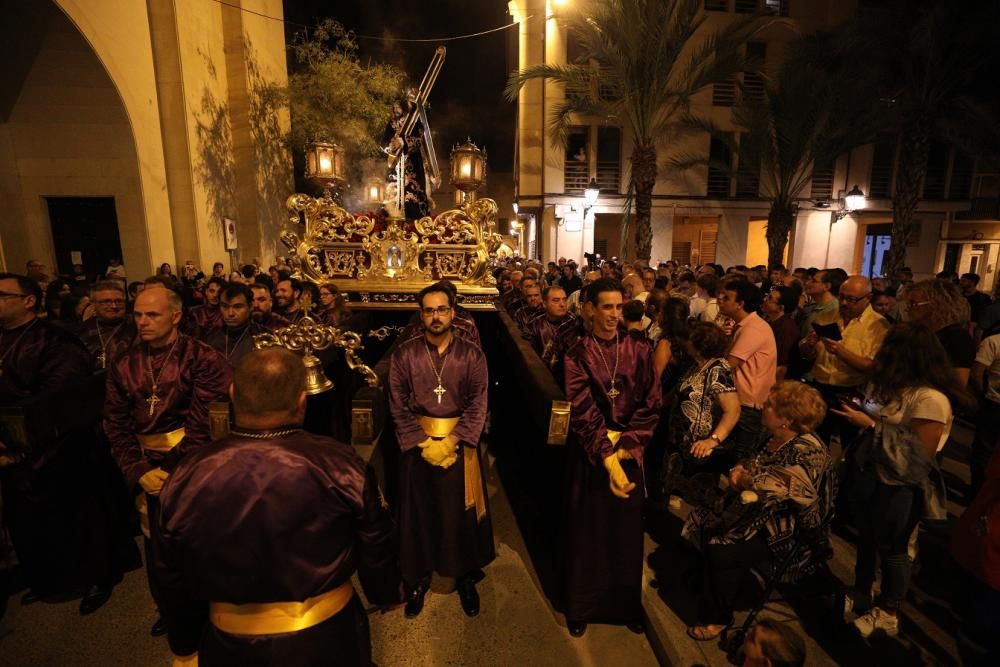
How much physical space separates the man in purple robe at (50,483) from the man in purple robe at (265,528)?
7.49 ft

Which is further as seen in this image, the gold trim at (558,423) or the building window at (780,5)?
the building window at (780,5)

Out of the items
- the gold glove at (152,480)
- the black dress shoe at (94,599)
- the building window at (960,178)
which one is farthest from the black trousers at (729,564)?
the building window at (960,178)

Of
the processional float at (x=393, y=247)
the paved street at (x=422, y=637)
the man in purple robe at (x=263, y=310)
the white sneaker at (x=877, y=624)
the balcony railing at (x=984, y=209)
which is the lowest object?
the paved street at (x=422, y=637)

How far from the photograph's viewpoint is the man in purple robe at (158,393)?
2930 millimetres

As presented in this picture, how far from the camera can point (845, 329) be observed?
447cm

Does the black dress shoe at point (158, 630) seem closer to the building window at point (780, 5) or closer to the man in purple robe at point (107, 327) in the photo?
the man in purple robe at point (107, 327)

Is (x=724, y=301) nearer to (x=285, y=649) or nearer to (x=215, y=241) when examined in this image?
(x=285, y=649)

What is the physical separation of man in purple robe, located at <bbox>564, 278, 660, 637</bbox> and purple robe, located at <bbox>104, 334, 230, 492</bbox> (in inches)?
85.7

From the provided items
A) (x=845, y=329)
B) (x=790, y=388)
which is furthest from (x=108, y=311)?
(x=845, y=329)

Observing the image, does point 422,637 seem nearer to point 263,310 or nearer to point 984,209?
point 263,310

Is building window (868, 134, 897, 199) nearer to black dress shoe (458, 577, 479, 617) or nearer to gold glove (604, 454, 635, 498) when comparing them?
gold glove (604, 454, 635, 498)

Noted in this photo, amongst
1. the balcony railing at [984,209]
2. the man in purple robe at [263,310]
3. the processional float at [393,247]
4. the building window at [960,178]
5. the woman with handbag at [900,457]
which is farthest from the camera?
the balcony railing at [984,209]

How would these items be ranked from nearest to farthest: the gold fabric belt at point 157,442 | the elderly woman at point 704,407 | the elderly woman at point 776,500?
the elderly woman at point 776,500
the gold fabric belt at point 157,442
the elderly woman at point 704,407

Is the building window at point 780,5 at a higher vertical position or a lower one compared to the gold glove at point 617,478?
higher
